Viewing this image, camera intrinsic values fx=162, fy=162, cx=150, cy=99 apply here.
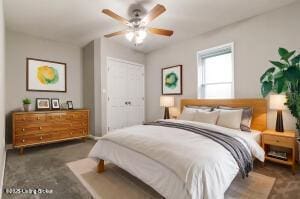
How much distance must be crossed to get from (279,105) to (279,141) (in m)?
0.56

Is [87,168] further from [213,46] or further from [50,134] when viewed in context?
[213,46]

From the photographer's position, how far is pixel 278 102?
2.58 meters

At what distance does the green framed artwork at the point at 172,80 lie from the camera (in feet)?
14.4

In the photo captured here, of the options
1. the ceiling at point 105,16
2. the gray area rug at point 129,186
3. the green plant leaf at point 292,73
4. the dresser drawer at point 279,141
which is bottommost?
the gray area rug at point 129,186

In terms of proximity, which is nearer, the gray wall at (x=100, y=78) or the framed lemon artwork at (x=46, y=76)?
the framed lemon artwork at (x=46, y=76)

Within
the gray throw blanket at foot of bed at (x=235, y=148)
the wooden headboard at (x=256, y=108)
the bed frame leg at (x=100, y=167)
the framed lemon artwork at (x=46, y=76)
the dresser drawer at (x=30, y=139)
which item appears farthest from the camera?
the framed lemon artwork at (x=46, y=76)

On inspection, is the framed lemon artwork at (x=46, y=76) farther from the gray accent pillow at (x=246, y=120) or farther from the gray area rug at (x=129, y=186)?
the gray accent pillow at (x=246, y=120)

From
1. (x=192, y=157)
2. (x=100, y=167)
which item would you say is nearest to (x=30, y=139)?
(x=100, y=167)

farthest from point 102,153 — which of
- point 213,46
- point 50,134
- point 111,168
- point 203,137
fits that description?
point 213,46

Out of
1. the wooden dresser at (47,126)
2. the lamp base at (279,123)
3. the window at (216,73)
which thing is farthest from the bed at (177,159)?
the wooden dresser at (47,126)

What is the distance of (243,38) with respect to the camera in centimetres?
323

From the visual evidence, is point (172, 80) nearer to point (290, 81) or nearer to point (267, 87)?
point (267, 87)

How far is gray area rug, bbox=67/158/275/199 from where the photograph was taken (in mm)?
1890

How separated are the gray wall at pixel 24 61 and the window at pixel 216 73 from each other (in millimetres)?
3496
